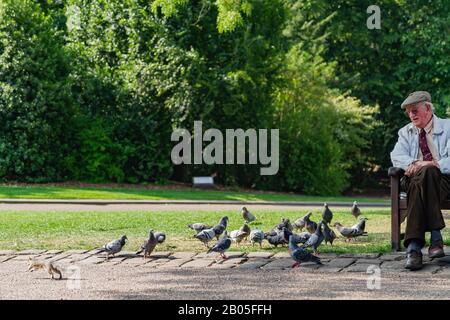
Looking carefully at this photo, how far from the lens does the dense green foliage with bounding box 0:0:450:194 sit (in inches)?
1108

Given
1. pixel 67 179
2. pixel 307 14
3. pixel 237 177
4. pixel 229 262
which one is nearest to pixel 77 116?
pixel 67 179

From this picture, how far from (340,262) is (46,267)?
10.2 ft

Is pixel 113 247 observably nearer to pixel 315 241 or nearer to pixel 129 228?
pixel 315 241

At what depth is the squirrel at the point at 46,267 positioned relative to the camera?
9.13 m

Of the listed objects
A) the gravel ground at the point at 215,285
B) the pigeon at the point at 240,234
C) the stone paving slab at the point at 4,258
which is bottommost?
the gravel ground at the point at 215,285

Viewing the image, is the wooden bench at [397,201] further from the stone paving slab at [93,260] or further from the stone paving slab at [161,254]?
the stone paving slab at [93,260]

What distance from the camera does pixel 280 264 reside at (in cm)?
995

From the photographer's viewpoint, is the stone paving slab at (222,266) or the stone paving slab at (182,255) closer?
the stone paving slab at (222,266)

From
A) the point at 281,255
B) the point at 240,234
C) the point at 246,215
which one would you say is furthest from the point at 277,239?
the point at 246,215

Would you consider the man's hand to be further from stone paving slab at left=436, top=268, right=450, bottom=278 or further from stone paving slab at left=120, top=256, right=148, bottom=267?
stone paving slab at left=120, top=256, right=148, bottom=267

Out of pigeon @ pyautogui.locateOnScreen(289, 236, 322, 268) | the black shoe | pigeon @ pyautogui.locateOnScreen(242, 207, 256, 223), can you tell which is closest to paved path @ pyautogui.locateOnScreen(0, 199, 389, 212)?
pigeon @ pyautogui.locateOnScreen(242, 207, 256, 223)

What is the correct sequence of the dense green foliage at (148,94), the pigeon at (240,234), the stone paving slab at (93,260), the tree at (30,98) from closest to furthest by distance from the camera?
the stone paving slab at (93,260)
the pigeon at (240,234)
the tree at (30,98)
the dense green foliage at (148,94)

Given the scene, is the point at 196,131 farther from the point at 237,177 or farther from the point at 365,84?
the point at 365,84

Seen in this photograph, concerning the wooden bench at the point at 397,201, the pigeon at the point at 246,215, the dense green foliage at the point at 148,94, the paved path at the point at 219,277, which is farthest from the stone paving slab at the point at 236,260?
the dense green foliage at the point at 148,94
